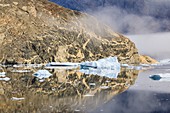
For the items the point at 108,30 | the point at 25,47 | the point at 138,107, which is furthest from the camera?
the point at 108,30

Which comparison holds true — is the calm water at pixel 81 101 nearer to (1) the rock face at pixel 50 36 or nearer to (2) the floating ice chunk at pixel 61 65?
(2) the floating ice chunk at pixel 61 65

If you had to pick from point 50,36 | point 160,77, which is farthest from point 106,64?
point 50,36

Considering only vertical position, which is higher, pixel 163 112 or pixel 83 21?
pixel 83 21

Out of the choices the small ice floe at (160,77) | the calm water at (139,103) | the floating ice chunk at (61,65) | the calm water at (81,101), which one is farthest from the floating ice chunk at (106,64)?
the calm water at (139,103)

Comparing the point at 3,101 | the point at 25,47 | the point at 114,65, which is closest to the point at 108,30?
the point at 25,47

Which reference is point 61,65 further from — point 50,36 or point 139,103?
point 139,103

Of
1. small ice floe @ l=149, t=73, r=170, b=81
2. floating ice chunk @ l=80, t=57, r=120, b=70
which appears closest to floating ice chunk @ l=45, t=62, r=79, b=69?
floating ice chunk @ l=80, t=57, r=120, b=70

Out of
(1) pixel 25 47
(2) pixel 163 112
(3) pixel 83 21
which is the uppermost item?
(3) pixel 83 21

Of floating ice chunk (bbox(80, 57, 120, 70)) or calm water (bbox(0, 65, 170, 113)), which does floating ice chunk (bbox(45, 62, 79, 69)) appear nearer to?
floating ice chunk (bbox(80, 57, 120, 70))

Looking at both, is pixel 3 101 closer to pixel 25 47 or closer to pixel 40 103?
pixel 40 103
